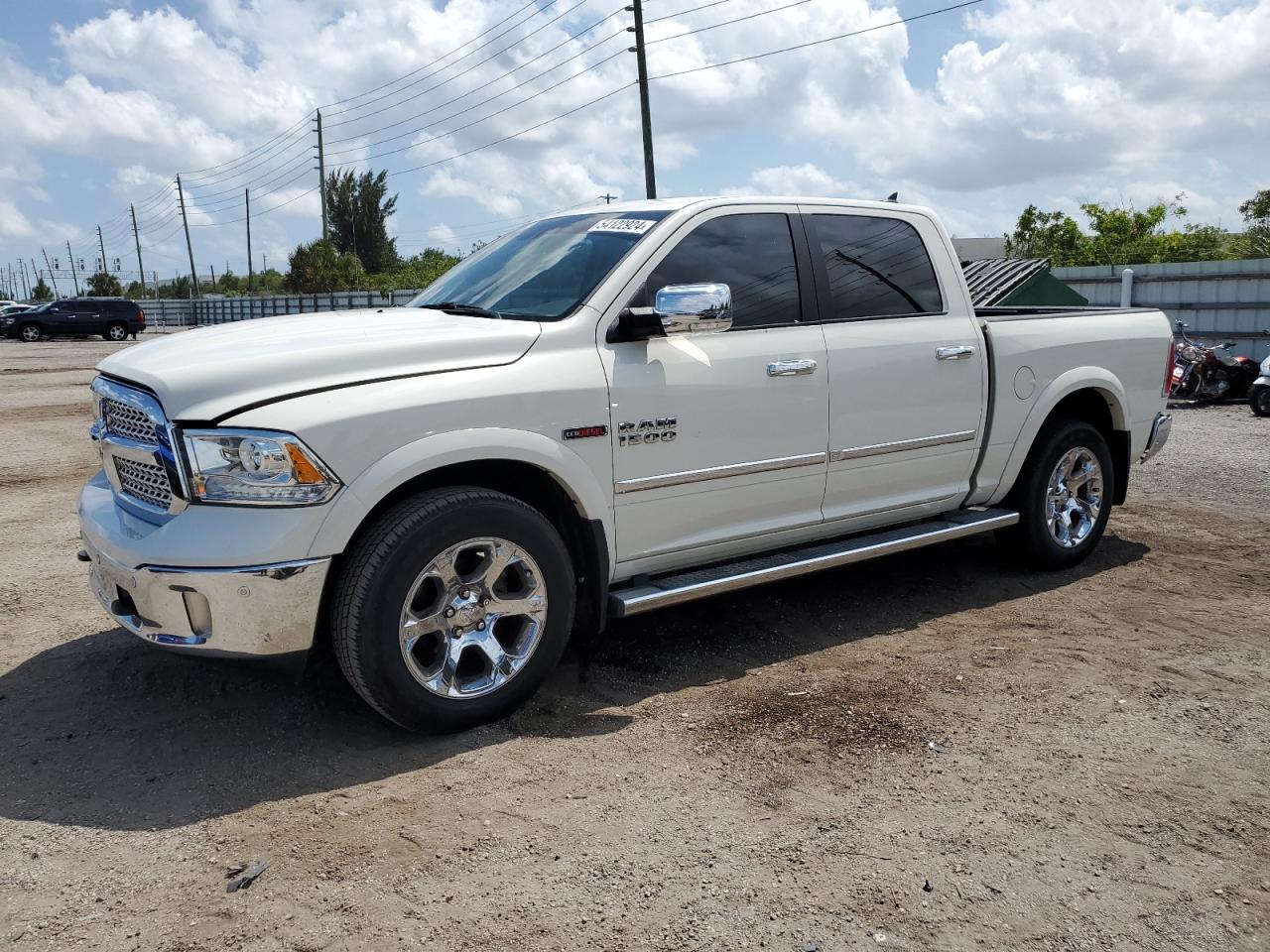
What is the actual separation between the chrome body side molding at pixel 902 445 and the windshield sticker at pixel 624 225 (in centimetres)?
130

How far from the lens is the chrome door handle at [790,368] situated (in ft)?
14.8

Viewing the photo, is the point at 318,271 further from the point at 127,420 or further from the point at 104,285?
the point at 127,420

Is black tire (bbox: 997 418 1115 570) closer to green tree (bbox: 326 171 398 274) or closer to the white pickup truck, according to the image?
the white pickup truck

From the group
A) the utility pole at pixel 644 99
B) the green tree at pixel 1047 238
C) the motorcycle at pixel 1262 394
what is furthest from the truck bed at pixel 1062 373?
the green tree at pixel 1047 238

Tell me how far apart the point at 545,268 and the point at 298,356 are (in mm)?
1299

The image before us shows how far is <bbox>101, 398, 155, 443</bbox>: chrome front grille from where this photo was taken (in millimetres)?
3646

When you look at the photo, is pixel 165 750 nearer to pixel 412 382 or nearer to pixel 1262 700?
pixel 412 382

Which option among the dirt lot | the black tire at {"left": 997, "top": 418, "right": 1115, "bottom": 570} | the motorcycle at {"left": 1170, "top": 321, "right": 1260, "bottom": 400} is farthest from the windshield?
the motorcycle at {"left": 1170, "top": 321, "right": 1260, "bottom": 400}

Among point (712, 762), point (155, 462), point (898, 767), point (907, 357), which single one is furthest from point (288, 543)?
point (907, 357)

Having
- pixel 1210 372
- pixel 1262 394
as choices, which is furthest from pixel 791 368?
pixel 1210 372

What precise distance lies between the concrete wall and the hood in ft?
48.1

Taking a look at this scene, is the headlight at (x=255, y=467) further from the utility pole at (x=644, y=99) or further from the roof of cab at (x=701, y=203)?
the utility pole at (x=644, y=99)

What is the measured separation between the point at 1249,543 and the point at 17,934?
22.0 ft

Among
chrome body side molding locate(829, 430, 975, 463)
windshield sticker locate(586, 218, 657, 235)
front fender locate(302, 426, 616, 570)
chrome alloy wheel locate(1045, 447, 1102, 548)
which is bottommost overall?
chrome alloy wheel locate(1045, 447, 1102, 548)
